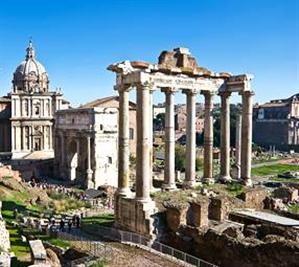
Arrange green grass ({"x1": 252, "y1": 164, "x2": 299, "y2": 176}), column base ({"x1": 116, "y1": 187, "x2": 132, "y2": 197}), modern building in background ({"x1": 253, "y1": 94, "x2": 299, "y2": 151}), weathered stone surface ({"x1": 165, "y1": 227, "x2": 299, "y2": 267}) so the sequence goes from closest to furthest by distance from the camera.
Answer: weathered stone surface ({"x1": 165, "y1": 227, "x2": 299, "y2": 267}), column base ({"x1": 116, "y1": 187, "x2": 132, "y2": 197}), green grass ({"x1": 252, "y1": 164, "x2": 299, "y2": 176}), modern building in background ({"x1": 253, "y1": 94, "x2": 299, "y2": 151})

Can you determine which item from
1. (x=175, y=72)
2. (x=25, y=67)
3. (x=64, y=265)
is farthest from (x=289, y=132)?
(x=64, y=265)

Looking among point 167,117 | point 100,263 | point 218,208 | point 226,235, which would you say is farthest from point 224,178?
point 100,263

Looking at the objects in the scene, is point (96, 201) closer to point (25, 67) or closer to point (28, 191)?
point (28, 191)

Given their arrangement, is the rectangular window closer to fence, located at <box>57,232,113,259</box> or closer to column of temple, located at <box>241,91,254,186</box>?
column of temple, located at <box>241,91,254,186</box>

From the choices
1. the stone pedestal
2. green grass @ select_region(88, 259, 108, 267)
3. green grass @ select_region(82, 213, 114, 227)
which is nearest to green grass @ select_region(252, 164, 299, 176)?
green grass @ select_region(82, 213, 114, 227)

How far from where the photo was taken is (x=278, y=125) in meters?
99.6

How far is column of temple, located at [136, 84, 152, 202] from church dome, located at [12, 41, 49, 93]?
1687 inches

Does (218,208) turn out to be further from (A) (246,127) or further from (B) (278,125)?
(B) (278,125)

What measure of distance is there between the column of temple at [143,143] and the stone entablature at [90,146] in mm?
24658

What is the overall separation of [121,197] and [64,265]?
3.97 metres

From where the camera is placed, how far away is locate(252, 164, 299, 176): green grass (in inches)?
2229

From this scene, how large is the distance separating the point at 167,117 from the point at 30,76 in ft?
→ 140

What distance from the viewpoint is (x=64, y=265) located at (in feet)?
49.8

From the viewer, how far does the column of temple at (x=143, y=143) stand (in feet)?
56.4
